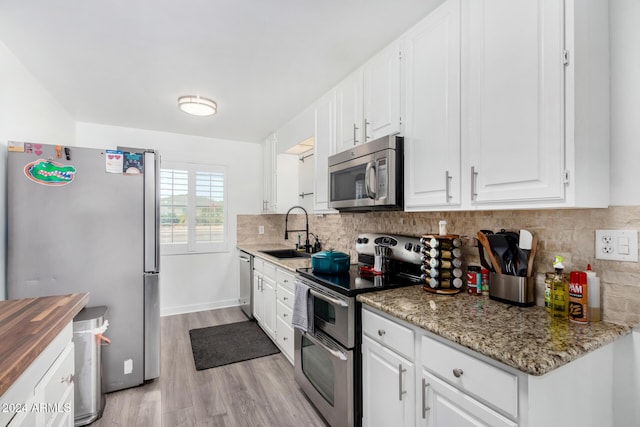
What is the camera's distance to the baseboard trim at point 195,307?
Answer: 12.9 ft

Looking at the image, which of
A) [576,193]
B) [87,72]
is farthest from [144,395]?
[576,193]

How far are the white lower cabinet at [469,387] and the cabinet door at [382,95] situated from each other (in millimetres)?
1149

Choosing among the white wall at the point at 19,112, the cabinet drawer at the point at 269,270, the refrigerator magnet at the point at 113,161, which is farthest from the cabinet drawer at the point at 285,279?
the white wall at the point at 19,112

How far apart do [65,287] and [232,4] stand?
212 centimetres

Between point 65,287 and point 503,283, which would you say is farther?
point 65,287

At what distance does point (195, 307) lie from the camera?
13.5 ft

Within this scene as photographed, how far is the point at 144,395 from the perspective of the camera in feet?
7.19

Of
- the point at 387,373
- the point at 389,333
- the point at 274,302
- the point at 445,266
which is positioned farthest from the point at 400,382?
the point at 274,302

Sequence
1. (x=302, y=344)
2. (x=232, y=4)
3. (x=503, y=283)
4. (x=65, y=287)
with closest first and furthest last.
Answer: (x=503, y=283), (x=232, y=4), (x=65, y=287), (x=302, y=344)

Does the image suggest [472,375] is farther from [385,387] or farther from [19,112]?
[19,112]

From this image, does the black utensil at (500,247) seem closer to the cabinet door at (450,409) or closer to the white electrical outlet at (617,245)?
the white electrical outlet at (617,245)

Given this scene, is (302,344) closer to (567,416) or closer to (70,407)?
(70,407)

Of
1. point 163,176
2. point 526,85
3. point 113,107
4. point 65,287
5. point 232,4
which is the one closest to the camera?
point 526,85

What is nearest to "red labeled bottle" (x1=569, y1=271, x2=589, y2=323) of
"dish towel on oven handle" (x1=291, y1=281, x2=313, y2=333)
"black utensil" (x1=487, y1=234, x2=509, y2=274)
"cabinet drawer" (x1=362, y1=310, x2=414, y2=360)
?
"black utensil" (x1=487, y1=234, x2=509, y2=274)
